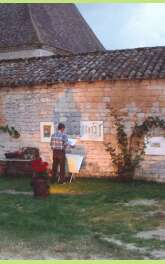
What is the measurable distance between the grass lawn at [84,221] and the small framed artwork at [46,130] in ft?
9.06

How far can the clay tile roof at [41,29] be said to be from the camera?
3067cm

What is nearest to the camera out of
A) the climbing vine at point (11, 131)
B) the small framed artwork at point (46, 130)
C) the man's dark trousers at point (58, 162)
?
the man's dark trousers at point (58, 162)

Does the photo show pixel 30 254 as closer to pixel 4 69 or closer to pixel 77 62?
pixel 77 62

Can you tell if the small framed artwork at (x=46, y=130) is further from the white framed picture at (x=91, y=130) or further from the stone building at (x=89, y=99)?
the white framed picture at (x=91, y=130)

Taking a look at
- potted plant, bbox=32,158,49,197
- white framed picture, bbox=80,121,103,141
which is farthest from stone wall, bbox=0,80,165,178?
potted plant, bbox=32,158,49,197

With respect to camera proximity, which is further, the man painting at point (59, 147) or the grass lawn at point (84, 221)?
the man painting at point (59, 147)

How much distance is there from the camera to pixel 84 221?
34.7ft

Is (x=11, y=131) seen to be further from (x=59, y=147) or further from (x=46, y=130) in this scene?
(x=59, y=147)

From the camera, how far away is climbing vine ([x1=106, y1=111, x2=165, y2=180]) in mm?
16172

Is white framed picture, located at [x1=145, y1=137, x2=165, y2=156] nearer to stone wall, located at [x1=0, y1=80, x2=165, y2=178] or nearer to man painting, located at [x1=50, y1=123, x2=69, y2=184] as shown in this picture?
stone wall, located at [x1=0, y1=80, x2=165, y2=178]

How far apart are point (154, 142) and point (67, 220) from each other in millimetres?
6161

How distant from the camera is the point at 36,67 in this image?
63.7 ft

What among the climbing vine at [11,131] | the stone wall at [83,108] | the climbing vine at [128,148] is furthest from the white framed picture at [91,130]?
the climbing vine at [11,131]

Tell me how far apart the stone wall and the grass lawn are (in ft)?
5.89
